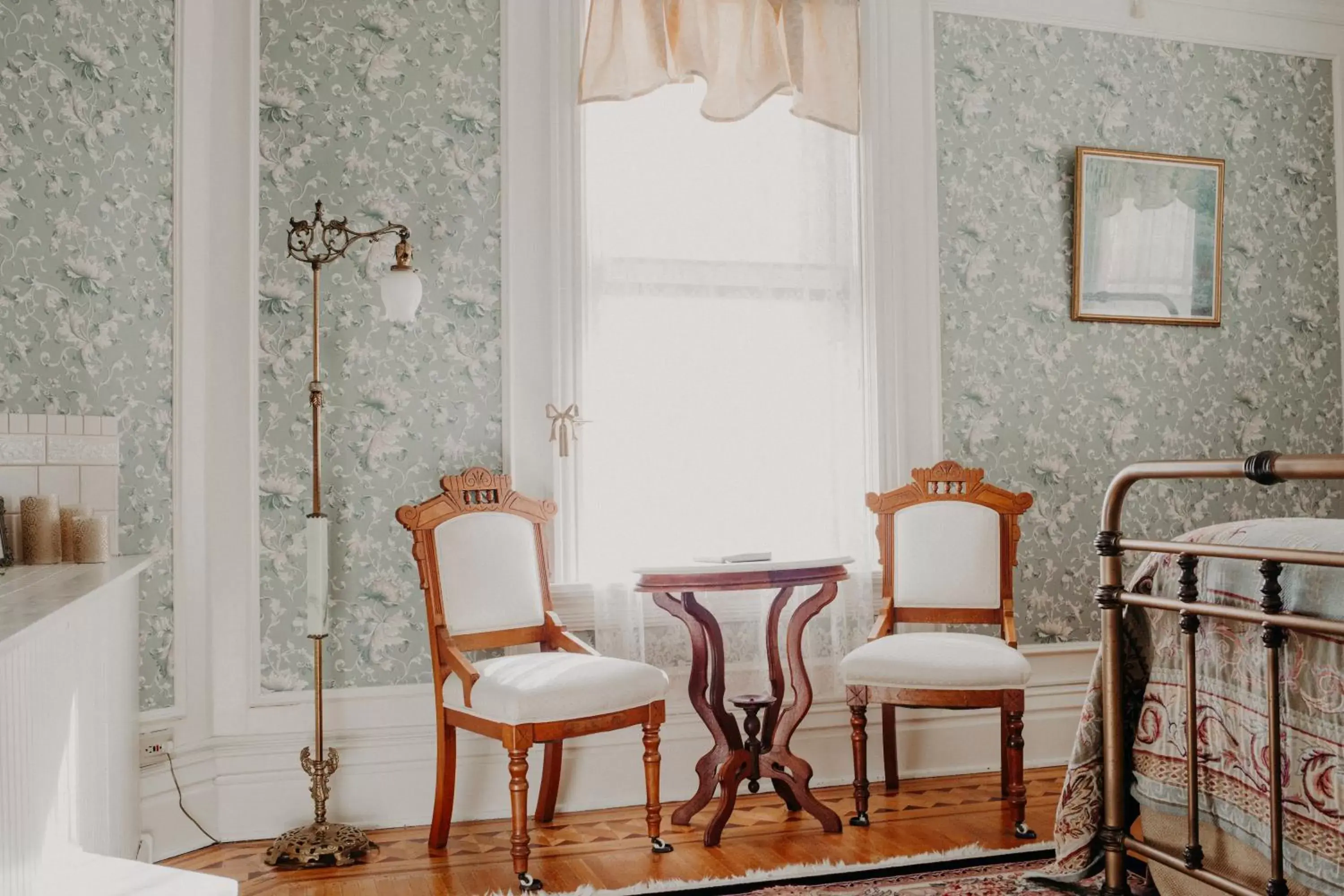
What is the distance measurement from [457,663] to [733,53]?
2247 millimetres

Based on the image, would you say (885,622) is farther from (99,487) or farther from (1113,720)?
(99,487)

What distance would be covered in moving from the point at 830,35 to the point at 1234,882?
9.66 feet

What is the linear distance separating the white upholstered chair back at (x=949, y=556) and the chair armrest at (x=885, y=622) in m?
0.04

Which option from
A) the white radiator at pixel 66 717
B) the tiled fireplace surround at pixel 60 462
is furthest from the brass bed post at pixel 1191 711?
the tiled fireplace surround at pixel 60 462

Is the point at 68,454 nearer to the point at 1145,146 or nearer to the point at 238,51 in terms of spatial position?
the point at 238,51

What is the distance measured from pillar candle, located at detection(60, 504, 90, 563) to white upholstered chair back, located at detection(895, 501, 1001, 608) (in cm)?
249

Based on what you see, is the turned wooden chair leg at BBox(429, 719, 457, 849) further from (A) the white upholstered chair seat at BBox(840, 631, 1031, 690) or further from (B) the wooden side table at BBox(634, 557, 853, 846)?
(A) the white upholstered chair seat at BBox(840, 631, 1031, 690)

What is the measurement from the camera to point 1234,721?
2.20m

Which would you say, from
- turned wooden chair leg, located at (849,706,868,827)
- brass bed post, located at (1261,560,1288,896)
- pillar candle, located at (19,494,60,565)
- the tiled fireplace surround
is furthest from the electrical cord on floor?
brass bed post, located at (1261,560,1288,896)

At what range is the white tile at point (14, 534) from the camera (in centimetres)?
271

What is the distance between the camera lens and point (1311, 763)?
2.01 meters

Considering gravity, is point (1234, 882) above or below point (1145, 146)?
below

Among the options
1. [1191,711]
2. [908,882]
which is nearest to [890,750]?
[908,882]

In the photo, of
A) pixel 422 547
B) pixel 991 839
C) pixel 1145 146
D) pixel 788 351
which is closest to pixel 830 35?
pixel 788 351
